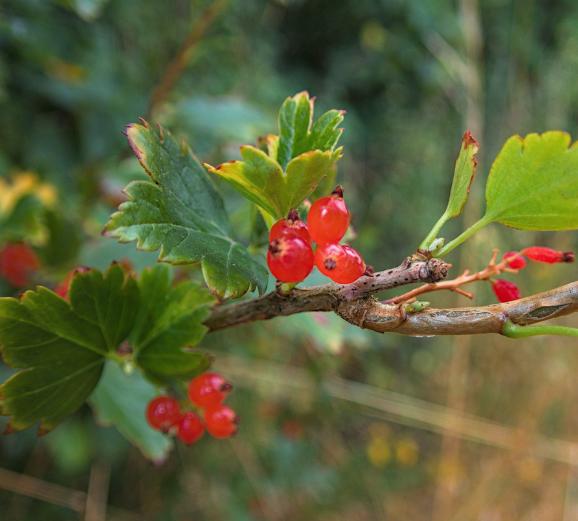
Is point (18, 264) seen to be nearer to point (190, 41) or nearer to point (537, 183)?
point (190, 41)

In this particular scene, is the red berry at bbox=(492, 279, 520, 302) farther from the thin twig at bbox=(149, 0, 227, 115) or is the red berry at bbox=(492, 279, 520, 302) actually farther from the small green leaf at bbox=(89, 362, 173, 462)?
the thin twig at bbox=(149, 0, 227, 115)

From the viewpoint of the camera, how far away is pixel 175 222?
43cm

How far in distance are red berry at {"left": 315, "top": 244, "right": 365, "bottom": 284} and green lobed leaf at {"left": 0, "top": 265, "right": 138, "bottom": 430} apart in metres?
0.17

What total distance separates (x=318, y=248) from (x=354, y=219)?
2055 mm

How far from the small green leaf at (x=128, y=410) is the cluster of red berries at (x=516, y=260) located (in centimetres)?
39

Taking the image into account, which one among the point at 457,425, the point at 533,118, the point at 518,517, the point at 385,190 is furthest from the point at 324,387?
the point at 533,118

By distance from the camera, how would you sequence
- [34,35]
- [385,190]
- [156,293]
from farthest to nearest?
[385,190], [34,35], [156,293]

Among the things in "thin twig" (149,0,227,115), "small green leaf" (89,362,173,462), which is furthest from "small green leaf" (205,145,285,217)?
"thin twig" (149,0,227,115)

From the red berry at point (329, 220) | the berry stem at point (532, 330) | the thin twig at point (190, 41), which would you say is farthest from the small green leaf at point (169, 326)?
the thin twig at point (190, 41)

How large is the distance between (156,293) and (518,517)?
5.74 feet

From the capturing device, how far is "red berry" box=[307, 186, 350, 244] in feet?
1.37

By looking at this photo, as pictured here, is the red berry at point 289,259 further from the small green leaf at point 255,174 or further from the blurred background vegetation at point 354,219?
the blurred background vegetation at point 354,219

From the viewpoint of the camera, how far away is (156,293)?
500mm

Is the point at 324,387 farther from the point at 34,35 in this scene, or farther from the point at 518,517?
the point at 34,35
